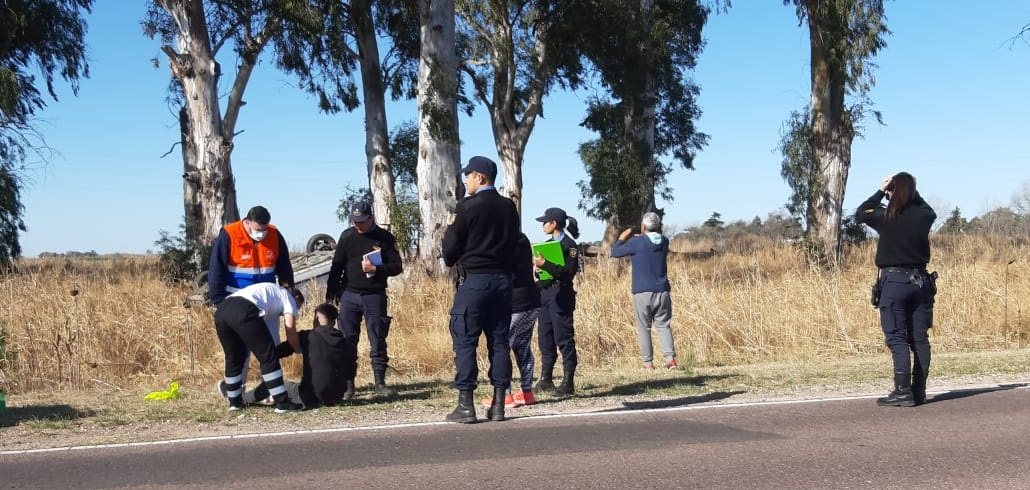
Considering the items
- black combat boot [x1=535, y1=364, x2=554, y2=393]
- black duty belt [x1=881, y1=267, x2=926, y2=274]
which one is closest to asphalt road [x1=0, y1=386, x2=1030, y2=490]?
black duty belt [x1=881, y1=267, x2=926, y2=274]

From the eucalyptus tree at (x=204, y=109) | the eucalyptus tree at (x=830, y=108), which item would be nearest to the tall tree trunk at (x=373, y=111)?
the eucalyptus tree at (x=204, y=109)

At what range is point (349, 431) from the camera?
7.73 meters

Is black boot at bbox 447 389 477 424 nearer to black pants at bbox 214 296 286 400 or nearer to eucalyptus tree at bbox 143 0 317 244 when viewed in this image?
black pants at bbox 214 296 286 400

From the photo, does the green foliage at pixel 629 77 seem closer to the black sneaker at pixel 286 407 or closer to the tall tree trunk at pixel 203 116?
the tall tree trunk at pixel 203 116

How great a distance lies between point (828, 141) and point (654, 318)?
56.1 feet

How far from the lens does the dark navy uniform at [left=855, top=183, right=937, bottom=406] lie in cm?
835

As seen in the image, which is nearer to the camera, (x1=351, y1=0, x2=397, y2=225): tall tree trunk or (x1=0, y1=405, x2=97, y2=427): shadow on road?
(x1=0, y1=405, x2=97, y2=427): shadow on road

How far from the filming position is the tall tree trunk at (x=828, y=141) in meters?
26.4

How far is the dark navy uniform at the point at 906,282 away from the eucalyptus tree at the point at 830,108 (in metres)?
17.3

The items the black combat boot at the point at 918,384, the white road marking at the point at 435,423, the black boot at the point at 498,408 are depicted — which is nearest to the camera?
the white road marking at the point at 435,423

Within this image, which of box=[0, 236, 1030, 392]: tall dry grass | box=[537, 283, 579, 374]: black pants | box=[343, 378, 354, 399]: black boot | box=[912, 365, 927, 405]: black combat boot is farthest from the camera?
box=[0, 236, 1030, 392]: tall dry grass

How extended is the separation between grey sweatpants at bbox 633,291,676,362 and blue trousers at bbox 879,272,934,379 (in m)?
3.62

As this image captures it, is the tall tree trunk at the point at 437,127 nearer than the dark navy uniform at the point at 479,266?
No

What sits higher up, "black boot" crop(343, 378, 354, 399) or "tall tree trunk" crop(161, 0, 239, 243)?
"tall tree trunk" crop(161, 0, 239, 243)
